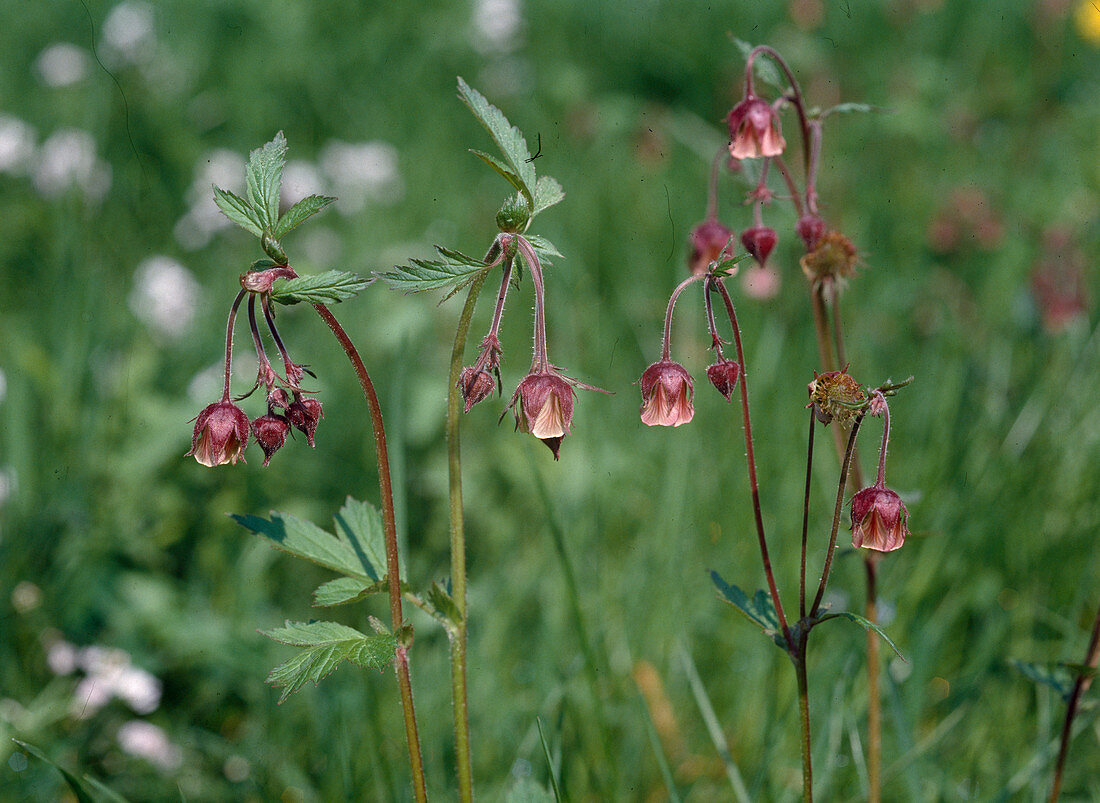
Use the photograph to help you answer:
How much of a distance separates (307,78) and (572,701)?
3565mm

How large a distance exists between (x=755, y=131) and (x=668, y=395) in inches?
16.4

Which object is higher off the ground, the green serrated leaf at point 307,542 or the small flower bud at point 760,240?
the small flower bud at point 760,240

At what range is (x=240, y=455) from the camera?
1069 mm

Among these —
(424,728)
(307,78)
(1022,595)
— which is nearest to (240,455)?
(424,728)

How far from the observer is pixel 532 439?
254 centimetres

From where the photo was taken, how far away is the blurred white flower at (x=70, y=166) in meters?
3.07

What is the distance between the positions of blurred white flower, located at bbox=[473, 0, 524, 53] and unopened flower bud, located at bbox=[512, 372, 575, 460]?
12.5 ft

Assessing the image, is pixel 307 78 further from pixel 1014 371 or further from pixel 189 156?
pixel 1014 371

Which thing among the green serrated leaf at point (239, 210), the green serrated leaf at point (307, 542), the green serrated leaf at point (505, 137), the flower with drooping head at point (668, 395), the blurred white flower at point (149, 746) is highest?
the green serrated leaf at point (505, 137)

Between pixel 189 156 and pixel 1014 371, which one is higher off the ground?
pixel 189 156

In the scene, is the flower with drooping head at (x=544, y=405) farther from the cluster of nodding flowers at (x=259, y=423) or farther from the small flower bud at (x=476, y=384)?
the cluster of nodding flowers at (x=259, y=423)

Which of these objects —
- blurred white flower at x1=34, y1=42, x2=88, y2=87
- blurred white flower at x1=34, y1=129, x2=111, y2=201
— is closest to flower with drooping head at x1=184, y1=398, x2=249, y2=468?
blurred white flower at x1=34, y1=129, x2=111, y2=201

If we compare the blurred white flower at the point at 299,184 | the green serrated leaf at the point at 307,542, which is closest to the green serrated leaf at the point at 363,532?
the green serrated leaf at the point at 307,542

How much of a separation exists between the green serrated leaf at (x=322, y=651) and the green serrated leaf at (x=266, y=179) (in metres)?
0.43
